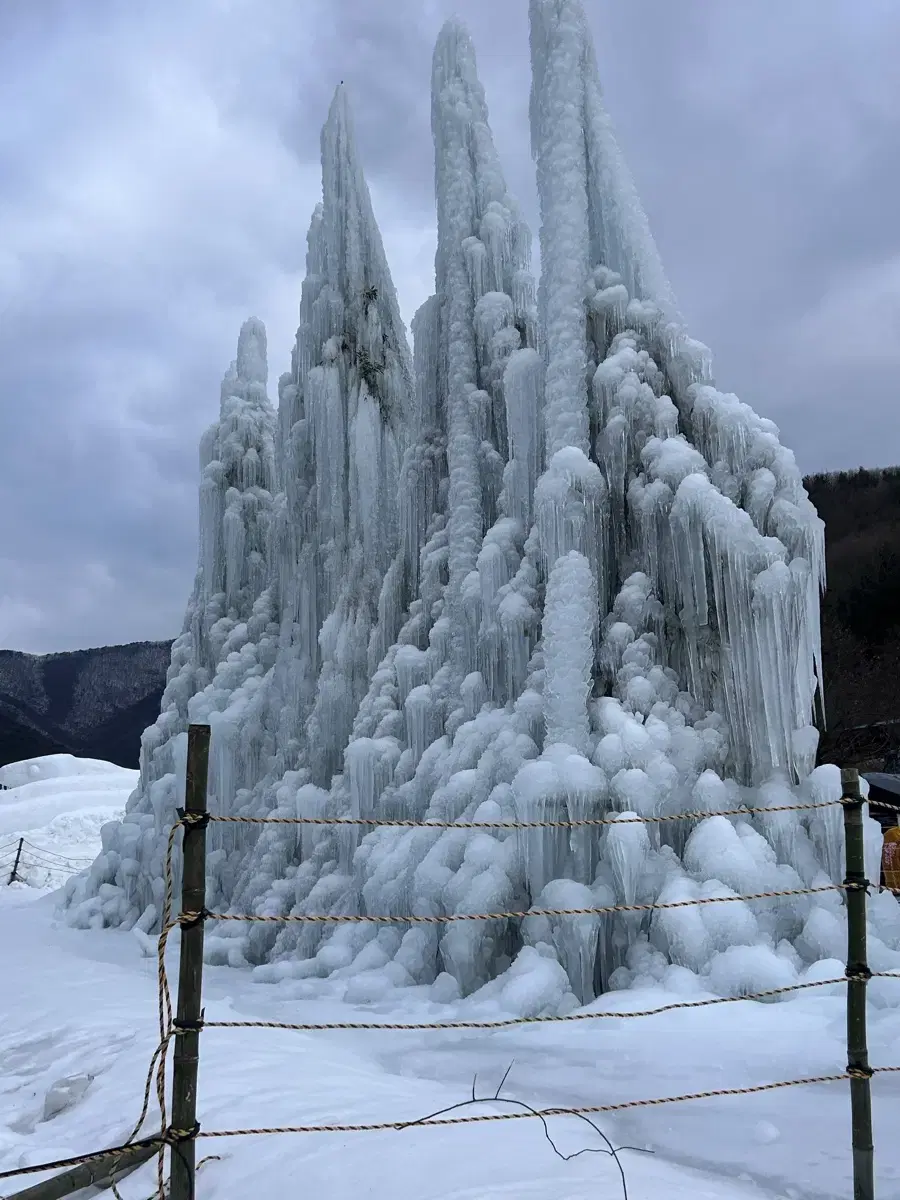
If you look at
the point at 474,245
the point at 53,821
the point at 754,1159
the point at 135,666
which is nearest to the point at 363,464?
the point at 474,245

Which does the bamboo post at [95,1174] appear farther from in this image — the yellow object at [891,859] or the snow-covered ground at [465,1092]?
the yellow object at [891,859]

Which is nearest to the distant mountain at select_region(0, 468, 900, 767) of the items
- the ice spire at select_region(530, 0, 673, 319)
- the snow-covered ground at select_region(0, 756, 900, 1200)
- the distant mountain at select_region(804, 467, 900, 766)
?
the distant mountain at select_region(804, 467, 900, 766)

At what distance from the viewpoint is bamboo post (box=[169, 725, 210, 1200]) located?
2379 mm

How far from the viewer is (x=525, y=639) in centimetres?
787

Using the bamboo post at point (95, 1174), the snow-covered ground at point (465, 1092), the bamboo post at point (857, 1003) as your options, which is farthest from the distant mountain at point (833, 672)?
the bamboo post at point (95, 1174)

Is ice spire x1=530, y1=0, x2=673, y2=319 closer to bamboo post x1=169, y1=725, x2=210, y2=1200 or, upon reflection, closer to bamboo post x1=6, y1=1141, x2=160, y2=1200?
bamboo post x1=169, y1=725, x2=210, y2=1200

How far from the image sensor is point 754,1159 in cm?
336

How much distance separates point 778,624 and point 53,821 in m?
20.6

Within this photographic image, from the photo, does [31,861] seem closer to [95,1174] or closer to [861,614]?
[95,1174]

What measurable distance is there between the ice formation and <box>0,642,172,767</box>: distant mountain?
30.8 m

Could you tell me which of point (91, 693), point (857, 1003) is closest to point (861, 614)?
point (857, 1003)

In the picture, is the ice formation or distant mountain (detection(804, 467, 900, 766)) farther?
distant mountain (detection(804, 467, 900, 766))

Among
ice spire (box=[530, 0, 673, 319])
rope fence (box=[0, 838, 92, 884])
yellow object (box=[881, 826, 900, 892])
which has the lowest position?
rope fence (box=[0, 838, 92, 884])

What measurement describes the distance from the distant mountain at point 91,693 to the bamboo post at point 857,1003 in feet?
132
